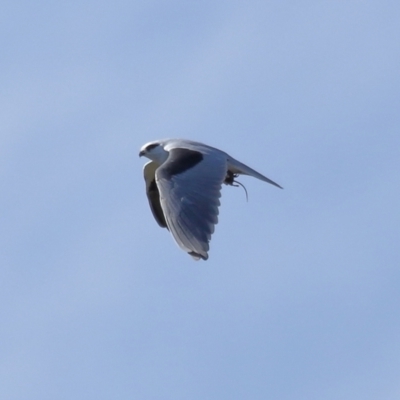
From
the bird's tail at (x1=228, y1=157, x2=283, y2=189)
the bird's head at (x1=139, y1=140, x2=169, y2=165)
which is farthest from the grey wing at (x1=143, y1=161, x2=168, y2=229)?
the bird's tail at (x1=228, y1=157, x2=283, y2=189)

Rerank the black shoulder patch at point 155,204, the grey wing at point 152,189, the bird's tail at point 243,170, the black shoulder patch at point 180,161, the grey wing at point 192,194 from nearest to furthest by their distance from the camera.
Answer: the grey wing at point 192,194, the black shoulder patch at point 180,161, the bird's tail at point 243,170, the black shoulder patch at point 155,204, the grey wing at point 152,189

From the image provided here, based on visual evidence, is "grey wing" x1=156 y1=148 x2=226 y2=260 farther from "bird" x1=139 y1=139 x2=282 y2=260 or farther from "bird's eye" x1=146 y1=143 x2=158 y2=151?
"bird's eye" x1=146 y1=143 x2=158 y2=151

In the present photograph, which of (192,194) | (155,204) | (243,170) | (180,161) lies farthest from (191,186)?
(155,204)

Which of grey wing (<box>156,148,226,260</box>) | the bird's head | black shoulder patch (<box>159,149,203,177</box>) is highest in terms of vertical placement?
the bird's head

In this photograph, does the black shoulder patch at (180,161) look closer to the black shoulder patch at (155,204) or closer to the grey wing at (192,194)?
the grey wing at (192,194)

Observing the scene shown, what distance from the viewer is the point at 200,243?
1691cm

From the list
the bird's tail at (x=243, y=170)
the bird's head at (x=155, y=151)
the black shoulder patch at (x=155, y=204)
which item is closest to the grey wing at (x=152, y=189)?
the black shoulder patch at (x=155, y=204)

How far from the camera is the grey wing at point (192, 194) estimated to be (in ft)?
55.8

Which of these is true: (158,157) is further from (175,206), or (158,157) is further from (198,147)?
(175,206)

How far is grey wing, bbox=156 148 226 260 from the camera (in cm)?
1700

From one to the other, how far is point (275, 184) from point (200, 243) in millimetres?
2899

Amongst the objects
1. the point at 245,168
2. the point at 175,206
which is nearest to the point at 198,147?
the point at 245,168

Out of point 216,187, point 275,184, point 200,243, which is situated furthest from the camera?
point 275,184

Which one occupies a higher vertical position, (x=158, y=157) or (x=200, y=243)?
(x=158, y=157)
